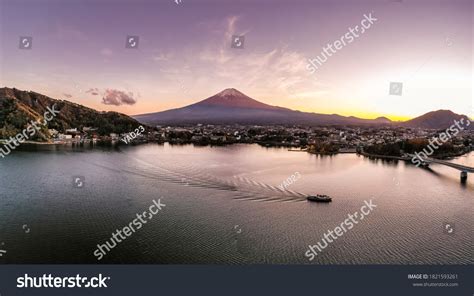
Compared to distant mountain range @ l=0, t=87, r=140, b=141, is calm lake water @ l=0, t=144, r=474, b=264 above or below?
below

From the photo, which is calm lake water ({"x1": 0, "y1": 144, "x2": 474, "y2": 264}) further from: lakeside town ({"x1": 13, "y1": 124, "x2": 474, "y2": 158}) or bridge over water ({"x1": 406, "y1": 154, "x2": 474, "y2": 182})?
lakeside town ({"x1": 13, "y1": 124, "x2": 474, "y2": 158})

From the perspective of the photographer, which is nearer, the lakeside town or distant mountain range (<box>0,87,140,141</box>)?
distant mountain range (<box>0,87,140,141</box>)

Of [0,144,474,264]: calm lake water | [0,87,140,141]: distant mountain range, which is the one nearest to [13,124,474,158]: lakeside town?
[0,87,140,141]: distant mountain range

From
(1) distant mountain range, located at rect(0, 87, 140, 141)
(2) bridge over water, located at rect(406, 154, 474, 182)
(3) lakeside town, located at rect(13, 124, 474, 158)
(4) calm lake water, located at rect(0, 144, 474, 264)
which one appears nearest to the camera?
(4) calm lake water, located at rect(0, 144, 474, 264)

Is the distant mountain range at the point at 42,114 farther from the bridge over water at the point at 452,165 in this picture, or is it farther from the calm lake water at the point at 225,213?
the bridge over water at the point at 452,165

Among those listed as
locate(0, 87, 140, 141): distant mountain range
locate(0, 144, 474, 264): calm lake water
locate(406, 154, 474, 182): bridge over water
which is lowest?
locate(0, 144, 474, 264): calm lake water

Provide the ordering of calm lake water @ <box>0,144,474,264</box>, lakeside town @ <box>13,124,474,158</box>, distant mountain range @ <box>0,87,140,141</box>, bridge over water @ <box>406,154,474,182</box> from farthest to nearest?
lakeside town @ <box>13,124,474,158</box> → distant mountain range @ <box>0,87,140,141</box> → bridge over water @ <box>406,154,474,182</box> → calm lake water @ <box>0,144,474,264</box>

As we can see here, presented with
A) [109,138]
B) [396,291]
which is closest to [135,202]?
[396,291]
